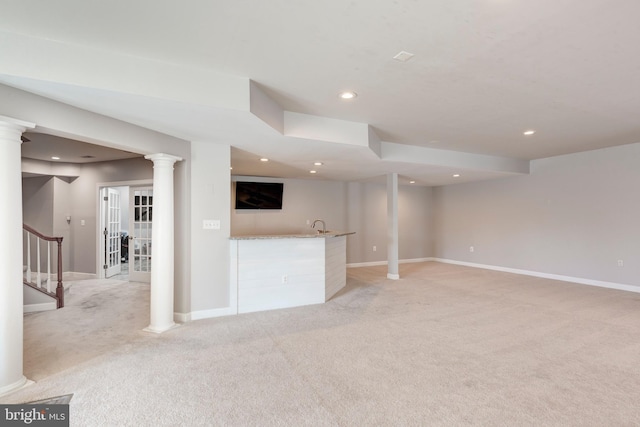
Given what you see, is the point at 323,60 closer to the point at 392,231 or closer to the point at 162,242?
the point at 162,242

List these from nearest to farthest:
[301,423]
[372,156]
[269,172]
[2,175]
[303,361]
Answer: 1. [301,423]
2. [2,175]
3. [303,361]
4. [372,156]
5. [269,172]

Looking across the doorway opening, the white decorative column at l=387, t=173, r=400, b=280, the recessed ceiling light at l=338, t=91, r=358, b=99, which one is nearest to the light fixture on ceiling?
the recessed ceiling light at l=338, t=91, r=358, b=99

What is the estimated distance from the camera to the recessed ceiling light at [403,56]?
7.58ft

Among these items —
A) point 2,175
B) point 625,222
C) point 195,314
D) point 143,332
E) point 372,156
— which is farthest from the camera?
Answer: point 625,222

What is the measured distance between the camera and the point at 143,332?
335 cm

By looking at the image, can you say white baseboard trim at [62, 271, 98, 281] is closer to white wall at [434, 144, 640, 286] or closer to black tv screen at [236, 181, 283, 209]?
black tv screen at [236, 181, 283, 209]

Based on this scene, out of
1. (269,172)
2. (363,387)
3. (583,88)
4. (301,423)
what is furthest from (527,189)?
(301,423)

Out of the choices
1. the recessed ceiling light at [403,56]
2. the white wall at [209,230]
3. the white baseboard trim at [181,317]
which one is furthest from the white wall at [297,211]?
the recessed ceiling light at [403,56]

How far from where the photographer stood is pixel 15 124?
87.1 inches

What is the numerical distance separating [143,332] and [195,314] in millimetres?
586

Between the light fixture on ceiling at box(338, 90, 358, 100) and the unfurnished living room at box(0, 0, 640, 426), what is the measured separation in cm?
7

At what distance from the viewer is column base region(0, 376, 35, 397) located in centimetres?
217

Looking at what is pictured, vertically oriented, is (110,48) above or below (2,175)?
above

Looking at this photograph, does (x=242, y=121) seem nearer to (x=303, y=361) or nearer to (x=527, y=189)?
(x=303, y=361)
